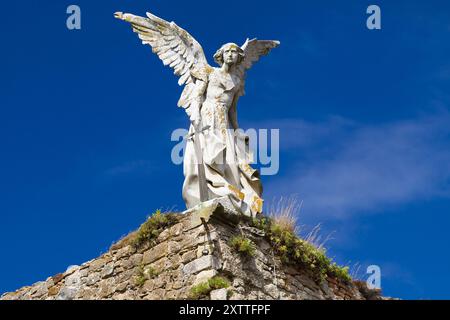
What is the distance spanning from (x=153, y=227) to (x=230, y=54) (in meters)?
2.45

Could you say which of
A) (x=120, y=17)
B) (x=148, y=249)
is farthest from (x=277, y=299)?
(x=120, y=17)

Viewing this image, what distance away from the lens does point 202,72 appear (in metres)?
11.3

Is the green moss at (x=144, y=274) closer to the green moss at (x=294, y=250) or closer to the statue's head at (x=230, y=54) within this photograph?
the green moss at (x=294, y=250)

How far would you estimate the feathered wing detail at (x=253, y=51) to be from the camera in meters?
11.6

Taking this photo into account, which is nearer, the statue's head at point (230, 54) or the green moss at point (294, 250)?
the green moss at point (294, 250)

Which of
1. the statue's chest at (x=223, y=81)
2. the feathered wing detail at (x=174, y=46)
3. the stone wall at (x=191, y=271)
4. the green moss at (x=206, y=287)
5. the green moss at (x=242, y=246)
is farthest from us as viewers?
the feathered wing detail at (x=174, y=46)

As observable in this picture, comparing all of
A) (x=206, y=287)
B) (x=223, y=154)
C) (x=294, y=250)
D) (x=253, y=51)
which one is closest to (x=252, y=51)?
(x=253, y=51)

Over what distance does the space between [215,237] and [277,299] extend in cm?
97

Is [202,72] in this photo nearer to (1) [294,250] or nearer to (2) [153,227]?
(2) [153,227]

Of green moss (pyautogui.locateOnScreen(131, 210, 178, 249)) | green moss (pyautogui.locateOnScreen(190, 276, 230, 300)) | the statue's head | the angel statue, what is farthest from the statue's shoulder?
green moss (pyautogui.locateOnScreen(190, 276, 230, 300))

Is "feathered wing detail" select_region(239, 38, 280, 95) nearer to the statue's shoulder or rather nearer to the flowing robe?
the flowing robe

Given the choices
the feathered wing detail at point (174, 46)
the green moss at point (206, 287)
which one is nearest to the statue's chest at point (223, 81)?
the feathered wing detail at point (174, 46)

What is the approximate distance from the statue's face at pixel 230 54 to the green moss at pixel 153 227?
2.20 m
